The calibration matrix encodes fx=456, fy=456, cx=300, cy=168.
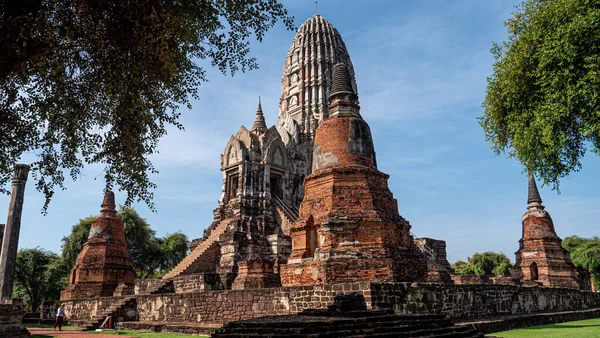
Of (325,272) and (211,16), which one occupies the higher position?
(211,16)

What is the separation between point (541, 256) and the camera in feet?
Answer: 80.1

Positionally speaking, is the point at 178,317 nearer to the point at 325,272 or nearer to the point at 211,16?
the point at 325,272

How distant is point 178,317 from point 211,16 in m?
9.30

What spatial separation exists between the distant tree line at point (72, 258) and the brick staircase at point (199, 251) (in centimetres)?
1074

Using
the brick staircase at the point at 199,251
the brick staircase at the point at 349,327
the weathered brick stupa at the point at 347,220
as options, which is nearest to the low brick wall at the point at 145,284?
the brick staircase at the point at 199,251

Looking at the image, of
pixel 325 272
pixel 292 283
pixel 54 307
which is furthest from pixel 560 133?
pixel 54 307

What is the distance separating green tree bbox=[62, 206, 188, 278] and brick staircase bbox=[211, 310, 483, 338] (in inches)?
1206

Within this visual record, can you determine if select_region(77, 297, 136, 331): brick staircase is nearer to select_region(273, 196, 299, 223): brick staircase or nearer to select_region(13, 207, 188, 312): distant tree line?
select_region(273, 196, 299, 223): brick staircase

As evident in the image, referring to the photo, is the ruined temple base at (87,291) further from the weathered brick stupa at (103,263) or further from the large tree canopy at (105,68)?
the large tree canopy at (105,68)

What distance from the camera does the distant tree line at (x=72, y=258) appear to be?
34594mm

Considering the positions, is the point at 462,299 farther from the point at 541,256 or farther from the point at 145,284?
the point at 541,256

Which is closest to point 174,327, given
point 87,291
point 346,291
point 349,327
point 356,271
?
point 356,271

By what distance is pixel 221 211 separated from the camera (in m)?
28.1

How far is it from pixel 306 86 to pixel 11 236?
23482 millimetres
